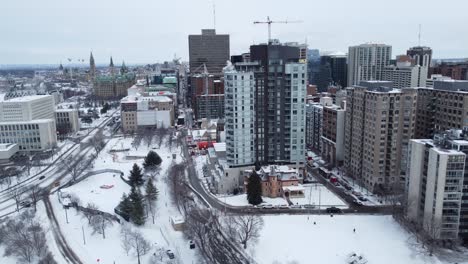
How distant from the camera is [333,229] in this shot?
183ft

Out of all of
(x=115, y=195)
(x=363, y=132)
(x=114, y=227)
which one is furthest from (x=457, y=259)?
(x=115, y=195)

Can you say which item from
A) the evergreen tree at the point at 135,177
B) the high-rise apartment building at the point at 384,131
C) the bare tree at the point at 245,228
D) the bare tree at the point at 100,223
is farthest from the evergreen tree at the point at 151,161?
the high-rise apartment building at the point at 384,131

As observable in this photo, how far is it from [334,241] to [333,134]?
4004 centimetres

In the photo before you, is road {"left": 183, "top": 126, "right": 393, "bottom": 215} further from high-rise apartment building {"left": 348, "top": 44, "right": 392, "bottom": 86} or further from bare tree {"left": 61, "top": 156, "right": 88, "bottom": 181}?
high-rise apartment building {"left": 348, "top": 44, "right": 392, "bottom": 86}

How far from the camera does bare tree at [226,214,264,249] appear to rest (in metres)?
51.1

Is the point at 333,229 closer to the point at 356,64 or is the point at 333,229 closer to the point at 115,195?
the point at 115,195

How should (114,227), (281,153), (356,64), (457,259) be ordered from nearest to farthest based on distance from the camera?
1. (457,259)
2. (114,227)
3. (281,153)
4. (356,64)

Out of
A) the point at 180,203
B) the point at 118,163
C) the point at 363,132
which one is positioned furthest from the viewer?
the point at 118,163

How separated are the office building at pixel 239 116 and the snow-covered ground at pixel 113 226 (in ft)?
51.7

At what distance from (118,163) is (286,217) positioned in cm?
5007

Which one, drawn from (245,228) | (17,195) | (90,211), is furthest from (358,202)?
(17,195)

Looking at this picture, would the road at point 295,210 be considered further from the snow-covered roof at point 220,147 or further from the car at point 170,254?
the snow-covered roof at point 220,147

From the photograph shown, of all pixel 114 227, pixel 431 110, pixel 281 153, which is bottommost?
pixel 114 227

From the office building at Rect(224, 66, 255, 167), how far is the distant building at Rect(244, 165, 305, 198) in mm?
7039
